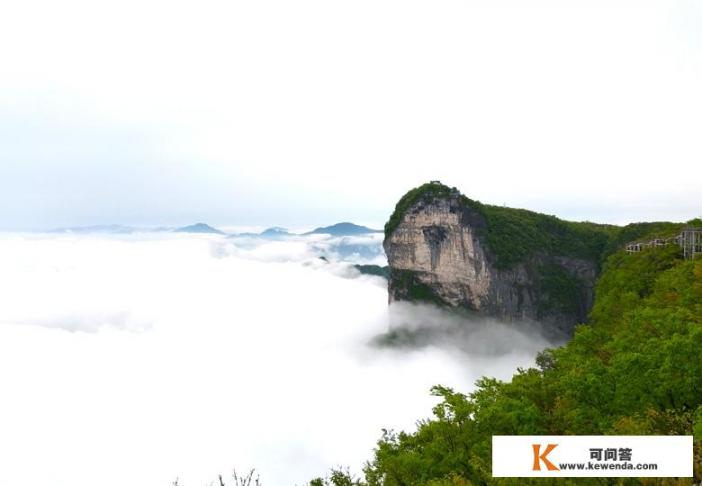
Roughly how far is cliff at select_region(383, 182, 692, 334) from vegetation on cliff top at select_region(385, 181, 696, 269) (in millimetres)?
310

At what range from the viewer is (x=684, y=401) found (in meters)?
19.5

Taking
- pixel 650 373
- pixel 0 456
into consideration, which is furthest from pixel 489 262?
pixel 0 456

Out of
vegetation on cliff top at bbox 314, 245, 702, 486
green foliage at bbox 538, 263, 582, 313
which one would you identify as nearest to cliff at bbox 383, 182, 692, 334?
green foliage at bbox 538, 263, 582, 313

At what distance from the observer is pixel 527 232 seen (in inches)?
5827

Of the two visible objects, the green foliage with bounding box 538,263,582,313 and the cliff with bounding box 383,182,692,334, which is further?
the green foliage with bounding box 538,263,582,313

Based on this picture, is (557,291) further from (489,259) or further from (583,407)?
(583,407)

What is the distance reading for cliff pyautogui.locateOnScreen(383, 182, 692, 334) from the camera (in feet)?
454

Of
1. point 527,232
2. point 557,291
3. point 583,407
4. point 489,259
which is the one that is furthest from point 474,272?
point 583,407

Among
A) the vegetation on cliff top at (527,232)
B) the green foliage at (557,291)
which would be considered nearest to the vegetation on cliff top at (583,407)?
the vegetation on cliff top at (527,232)

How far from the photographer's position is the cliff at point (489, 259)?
454 ft

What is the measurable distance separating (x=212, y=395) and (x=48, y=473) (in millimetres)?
80750

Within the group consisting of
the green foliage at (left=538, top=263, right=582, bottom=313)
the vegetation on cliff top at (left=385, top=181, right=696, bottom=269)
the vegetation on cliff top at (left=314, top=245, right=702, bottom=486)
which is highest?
the vegetation on cliff top at (left=385, top=181, right=696, bottom=269)

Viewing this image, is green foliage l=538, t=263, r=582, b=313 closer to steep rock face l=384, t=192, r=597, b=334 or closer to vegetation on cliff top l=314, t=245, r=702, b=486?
steep rock face l=384, t=192, r=597, b=334

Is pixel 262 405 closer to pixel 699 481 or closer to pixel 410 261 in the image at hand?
pixel 410 261
